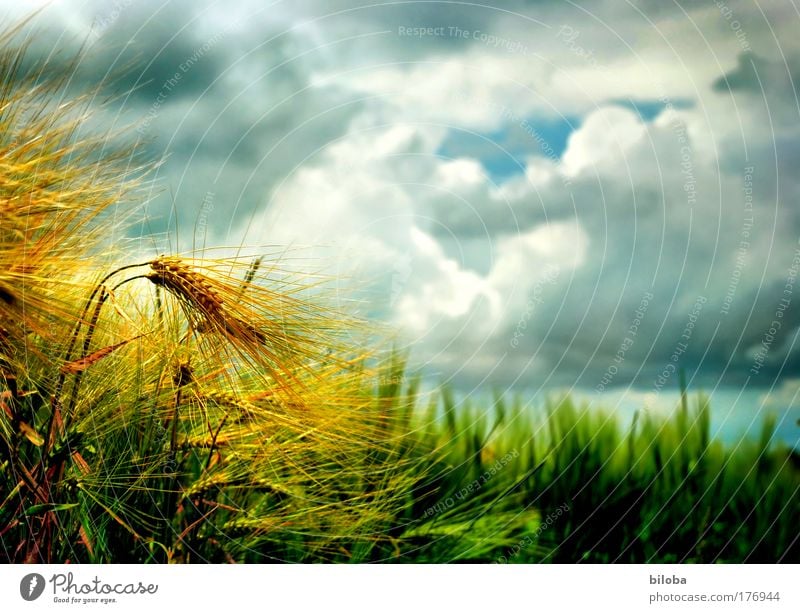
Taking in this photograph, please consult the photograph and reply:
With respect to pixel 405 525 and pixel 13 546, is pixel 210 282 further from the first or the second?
pixel 405 525

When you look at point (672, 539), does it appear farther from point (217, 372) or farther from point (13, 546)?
point (13, 546)

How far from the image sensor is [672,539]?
8.56 feet

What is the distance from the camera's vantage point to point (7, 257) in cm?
152

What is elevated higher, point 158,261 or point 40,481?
point 158,261

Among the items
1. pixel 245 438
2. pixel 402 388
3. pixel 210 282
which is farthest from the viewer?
pixel 402 388

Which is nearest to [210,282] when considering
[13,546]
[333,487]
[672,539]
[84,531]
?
[84,531]

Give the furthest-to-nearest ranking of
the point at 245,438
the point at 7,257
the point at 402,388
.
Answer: the point at 402,388 < the point at 245,438 < the point at 7,257

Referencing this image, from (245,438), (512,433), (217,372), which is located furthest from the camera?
(512,433)

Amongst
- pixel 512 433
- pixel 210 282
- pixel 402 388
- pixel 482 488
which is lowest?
pixel 482 488

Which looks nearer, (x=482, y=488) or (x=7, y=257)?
(x=7, y=257)

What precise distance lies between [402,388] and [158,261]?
39.7 inches

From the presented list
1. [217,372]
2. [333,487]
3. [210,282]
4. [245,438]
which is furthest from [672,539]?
[210,282]

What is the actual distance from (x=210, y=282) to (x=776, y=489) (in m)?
2.08

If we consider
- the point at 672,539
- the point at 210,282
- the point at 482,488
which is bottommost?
the point at 672,539
